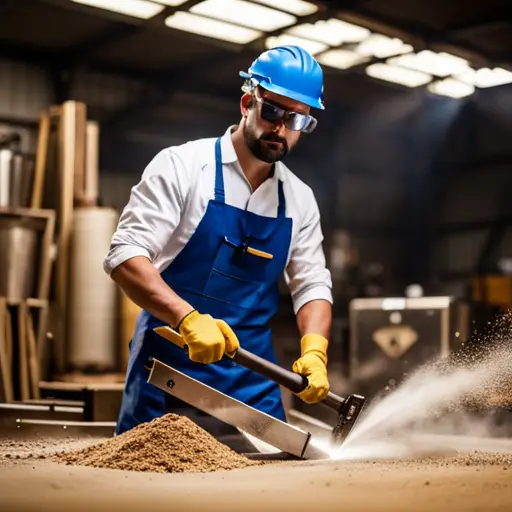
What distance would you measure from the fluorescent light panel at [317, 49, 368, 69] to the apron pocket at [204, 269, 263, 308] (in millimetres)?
5683

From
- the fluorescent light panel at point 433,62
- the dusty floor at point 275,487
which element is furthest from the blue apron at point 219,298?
the fluorescent light panel at point 433,62

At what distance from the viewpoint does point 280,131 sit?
315cm

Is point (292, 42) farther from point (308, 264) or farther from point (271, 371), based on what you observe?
point (271, 371)

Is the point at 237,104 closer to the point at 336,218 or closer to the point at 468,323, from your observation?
the point at 336,218

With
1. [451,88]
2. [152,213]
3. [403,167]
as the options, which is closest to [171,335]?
[152,213]

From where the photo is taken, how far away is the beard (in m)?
3.16

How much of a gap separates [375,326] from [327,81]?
4227mm

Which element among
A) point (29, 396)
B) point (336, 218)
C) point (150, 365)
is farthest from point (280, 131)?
point (336, 218)

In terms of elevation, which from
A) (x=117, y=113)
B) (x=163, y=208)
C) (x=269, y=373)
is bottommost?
(x=269, y=373)

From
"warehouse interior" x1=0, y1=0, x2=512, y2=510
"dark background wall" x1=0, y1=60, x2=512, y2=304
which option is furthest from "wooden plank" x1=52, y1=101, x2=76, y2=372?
"dark background wall" x1=0, y1=60, x2=512, y2=304

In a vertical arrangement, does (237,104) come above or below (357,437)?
above

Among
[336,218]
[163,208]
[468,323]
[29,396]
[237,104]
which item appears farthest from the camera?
[336,218]

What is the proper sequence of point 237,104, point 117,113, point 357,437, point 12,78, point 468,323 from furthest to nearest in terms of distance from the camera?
point 237,104 < point 117,113 < point 12,78 < point 468,323 < point 357,437

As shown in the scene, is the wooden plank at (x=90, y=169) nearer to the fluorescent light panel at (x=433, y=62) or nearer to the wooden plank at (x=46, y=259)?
the wooden plank at (x=46, y=259)
